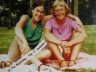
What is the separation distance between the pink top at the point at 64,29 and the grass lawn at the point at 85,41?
0.71 feet

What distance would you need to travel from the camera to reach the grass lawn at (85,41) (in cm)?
1152

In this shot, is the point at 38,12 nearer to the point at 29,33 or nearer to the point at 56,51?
the point at 29,33

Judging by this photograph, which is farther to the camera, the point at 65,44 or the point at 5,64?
the point at 5,64

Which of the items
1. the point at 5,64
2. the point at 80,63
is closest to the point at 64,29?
the point at 80,63

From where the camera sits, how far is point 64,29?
1152cm

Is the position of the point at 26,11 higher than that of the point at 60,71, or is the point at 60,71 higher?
the point at 26,11

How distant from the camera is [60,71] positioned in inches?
453

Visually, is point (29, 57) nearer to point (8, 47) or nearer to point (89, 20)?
point (8, 47)

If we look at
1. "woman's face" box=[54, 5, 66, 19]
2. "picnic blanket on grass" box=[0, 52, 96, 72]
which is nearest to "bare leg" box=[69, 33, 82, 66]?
"picnic blanket on grass" box=[0, 52, 96, 72]

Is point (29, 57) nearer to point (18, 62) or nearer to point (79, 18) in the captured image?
point (18, 62)

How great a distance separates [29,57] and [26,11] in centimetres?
68

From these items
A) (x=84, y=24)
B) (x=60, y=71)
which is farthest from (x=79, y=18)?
(x=60, y=71)

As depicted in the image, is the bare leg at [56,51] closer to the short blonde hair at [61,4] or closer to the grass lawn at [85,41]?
the grass lawn at [85,41]

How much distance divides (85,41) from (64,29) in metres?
0.36
